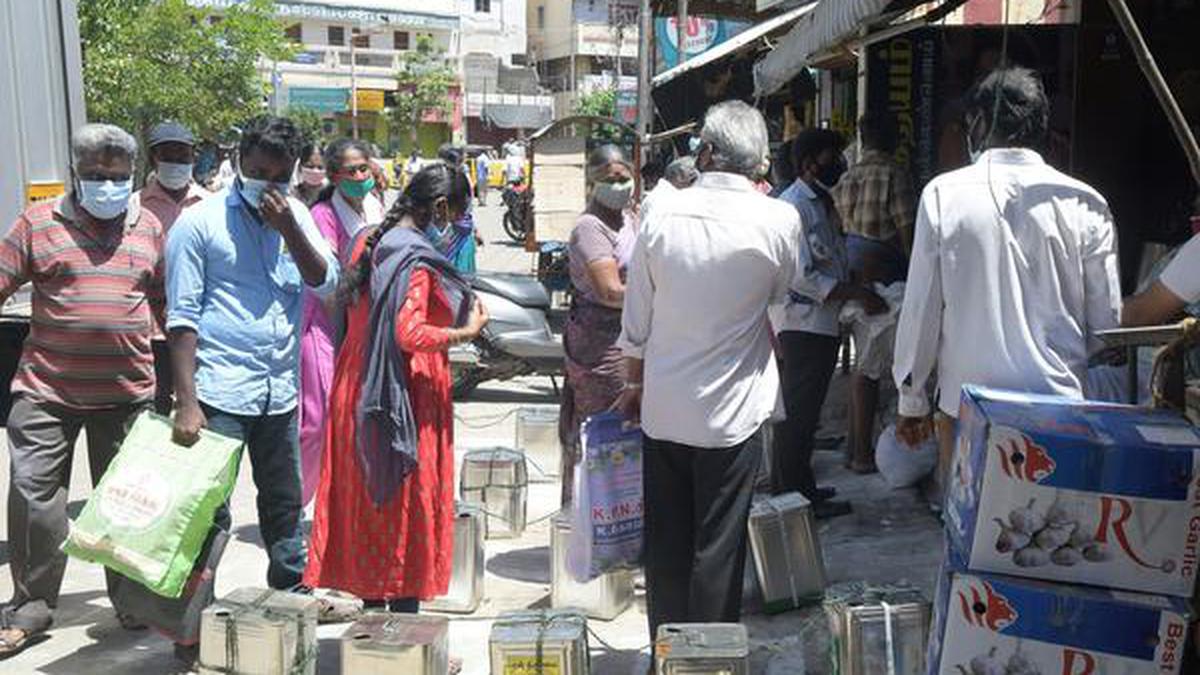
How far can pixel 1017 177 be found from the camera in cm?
320

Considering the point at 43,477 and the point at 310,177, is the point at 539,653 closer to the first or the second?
the point at 43,477

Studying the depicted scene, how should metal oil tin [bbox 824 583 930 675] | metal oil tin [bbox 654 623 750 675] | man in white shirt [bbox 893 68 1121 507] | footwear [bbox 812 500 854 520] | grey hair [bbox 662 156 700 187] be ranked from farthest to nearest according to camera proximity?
grey hair [bbox 662 156 700 187] → footwear [bbox 812 500 854 520] → metal oil tin [bbox 824 583 930 675] → metal oil tin [bbox 654 623 750 675] → man in white shirt [bbox 893 68 1121 507]

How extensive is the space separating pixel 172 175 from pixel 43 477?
2.01 meters

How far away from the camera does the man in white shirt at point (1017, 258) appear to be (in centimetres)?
317

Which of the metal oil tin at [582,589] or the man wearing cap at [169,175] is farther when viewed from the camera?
the man wearing cap at [169,175]

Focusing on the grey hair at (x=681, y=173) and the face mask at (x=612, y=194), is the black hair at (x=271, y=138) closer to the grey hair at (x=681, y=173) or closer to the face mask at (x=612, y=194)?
the face mask at (x=612, y=194)

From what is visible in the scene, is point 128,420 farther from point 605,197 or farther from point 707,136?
point 707,136

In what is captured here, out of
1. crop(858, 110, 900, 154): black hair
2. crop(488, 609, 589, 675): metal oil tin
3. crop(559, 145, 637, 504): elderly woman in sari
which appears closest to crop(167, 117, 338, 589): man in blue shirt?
crop(559, 145, 637, 504): elderly woman in sari

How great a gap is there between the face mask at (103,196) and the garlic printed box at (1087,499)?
317cm

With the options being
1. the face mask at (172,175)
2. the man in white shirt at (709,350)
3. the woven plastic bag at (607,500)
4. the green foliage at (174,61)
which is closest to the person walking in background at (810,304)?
the woven plastic bag at (607,500)

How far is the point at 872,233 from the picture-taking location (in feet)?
21.5

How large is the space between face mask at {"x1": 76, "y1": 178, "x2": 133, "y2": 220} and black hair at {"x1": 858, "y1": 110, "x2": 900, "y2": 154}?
4.05 meters

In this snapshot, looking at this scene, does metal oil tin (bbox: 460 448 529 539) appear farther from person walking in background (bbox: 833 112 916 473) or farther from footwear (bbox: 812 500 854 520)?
person walking in background (bbox: 833 112 916 473)

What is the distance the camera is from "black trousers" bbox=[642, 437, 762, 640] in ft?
12.4
